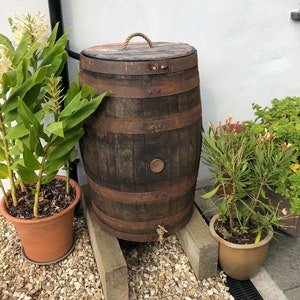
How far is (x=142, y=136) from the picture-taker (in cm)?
183

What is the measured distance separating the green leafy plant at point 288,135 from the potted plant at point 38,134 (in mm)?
1258

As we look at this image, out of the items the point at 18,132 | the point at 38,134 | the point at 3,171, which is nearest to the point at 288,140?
the point at 38,134

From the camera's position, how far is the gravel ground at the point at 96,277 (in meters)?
2.06

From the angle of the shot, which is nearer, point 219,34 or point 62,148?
point 62,148

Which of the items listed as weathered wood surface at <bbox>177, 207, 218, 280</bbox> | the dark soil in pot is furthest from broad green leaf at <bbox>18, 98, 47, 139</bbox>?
the dark soil in pot

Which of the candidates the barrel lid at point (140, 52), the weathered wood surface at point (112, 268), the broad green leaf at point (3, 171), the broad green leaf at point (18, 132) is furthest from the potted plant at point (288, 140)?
the broad green leaf at point (3, 171)

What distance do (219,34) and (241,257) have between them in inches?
65.6

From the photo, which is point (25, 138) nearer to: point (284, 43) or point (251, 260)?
point (251, 260)

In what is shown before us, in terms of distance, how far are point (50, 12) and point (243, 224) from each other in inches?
70.7

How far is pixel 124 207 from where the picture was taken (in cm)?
204

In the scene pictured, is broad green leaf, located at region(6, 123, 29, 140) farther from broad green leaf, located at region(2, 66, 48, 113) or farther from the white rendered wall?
the white rendered wall

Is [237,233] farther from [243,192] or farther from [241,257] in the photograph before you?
[243,192]

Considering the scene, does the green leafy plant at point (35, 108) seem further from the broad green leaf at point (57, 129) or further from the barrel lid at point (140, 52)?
the barrel lid at point (140, 52)

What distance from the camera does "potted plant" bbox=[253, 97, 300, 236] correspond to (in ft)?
7.11
